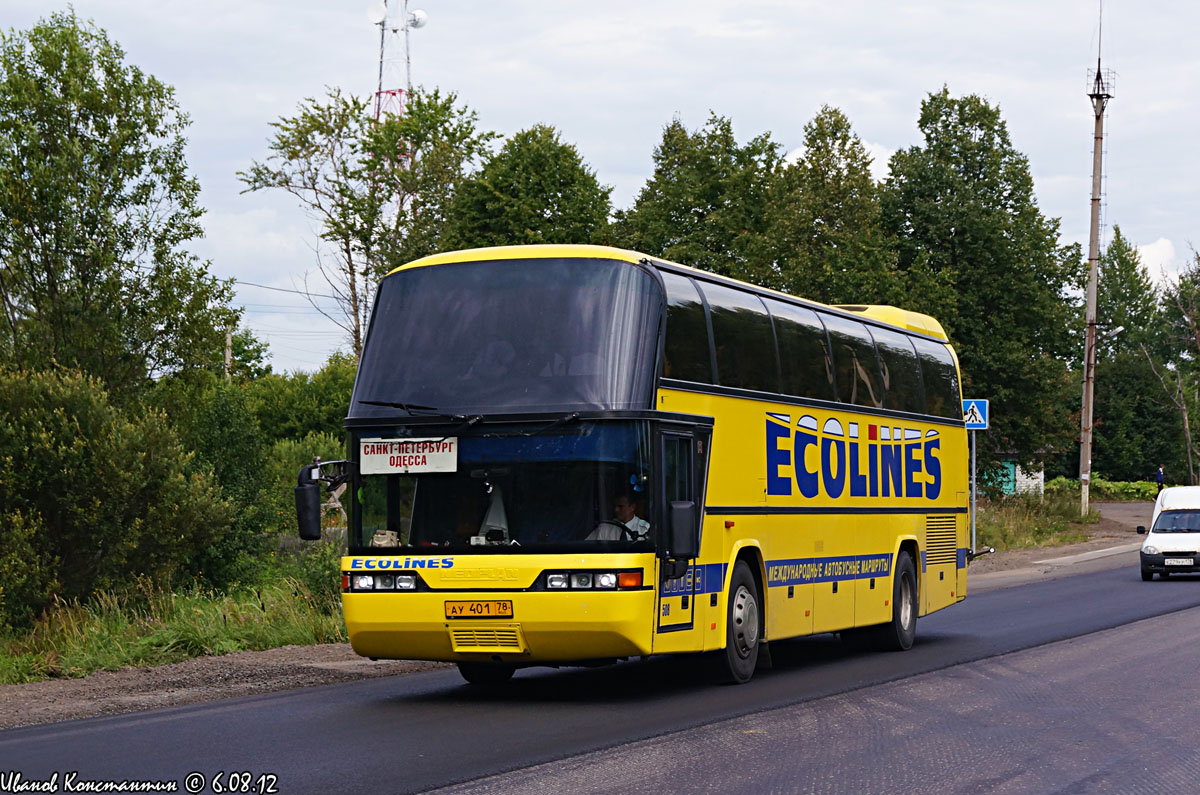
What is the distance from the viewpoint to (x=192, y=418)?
31.5m

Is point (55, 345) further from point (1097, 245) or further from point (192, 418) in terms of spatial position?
point (1097, 245)

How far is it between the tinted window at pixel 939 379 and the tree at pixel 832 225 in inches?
1014

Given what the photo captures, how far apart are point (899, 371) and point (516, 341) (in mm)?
7610

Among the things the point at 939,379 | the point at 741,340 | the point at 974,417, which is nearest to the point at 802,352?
the point at 741,340

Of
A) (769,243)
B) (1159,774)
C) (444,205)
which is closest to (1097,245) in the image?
(769,243)

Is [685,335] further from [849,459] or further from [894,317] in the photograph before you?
[894,317]

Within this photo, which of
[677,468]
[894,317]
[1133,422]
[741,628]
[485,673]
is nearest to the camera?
[677,468]

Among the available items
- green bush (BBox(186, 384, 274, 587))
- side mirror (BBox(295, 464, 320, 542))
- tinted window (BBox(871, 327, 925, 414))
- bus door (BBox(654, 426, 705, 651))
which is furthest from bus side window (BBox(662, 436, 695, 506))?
green bush (BBox(186, 384, 274, 587))

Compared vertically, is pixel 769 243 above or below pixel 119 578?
above

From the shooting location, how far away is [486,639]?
1259 cm

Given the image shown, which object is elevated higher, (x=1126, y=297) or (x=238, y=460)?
(x=1126, y=297)

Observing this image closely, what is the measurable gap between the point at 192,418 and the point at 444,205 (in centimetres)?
3051

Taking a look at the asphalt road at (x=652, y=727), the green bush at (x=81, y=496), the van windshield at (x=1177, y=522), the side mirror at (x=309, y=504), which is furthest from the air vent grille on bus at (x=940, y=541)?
the van windshield at (x=1177, y=522)

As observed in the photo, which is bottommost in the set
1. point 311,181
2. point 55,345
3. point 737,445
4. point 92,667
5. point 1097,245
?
point 92,667
